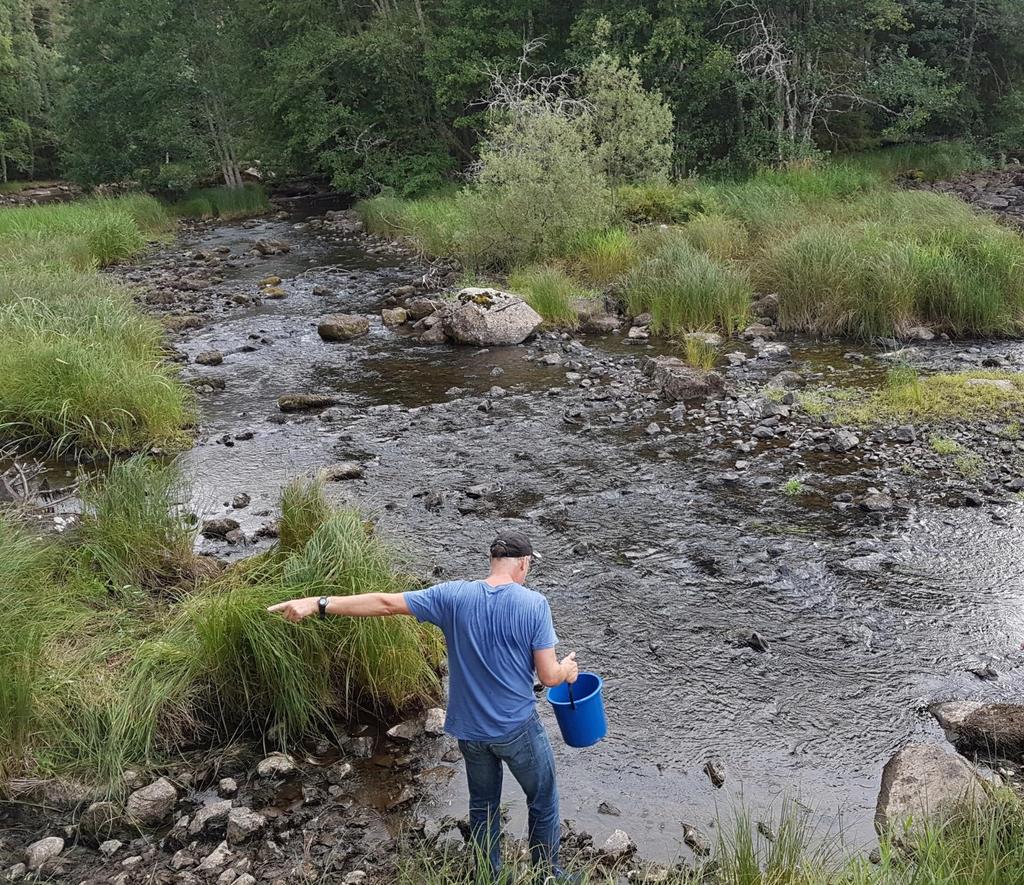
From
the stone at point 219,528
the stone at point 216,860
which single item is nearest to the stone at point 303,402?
the stone at point 219,528

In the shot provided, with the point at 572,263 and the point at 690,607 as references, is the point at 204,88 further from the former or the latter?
the point at 690,607

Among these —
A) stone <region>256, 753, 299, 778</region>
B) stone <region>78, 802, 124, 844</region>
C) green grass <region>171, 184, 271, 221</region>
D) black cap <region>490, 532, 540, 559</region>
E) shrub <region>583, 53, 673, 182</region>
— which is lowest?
stone <region>256, 753, 299, 778</region>

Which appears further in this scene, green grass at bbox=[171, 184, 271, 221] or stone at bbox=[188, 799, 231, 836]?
green grass at bbox=[171, 184, 271, 221]

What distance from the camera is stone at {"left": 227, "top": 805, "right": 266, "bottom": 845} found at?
16.3ft

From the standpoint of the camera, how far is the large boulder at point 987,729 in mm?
5547

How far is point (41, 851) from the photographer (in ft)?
15.7

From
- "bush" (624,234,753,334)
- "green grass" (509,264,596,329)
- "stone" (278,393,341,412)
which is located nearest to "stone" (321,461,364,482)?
"stone" (278,393,341,412)

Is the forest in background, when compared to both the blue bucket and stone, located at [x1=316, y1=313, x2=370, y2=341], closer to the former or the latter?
stone, located at [x1=316, y1=313, x2=370, y2=341]

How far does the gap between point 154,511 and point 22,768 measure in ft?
9.32

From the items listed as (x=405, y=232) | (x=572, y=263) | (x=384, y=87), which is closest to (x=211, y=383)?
(x=572, y=263)

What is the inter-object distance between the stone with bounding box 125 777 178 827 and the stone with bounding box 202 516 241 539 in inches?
153

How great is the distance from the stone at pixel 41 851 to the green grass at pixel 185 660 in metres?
0.44

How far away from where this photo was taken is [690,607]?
7.45m

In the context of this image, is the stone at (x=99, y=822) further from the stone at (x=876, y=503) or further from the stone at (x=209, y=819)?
the stone at (x=876, y=503)
